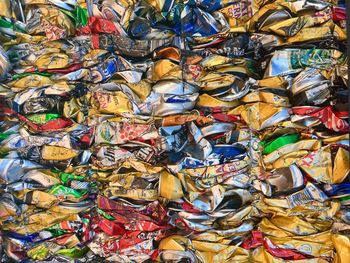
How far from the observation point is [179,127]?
113 cm

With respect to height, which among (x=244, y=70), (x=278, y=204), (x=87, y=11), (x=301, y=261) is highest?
(x=87, y=11)

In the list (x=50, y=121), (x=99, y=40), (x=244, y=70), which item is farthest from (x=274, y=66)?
(x=50, y=121)

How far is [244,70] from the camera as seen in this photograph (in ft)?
3.59

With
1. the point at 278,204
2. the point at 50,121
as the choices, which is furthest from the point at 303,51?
the point at 50,121

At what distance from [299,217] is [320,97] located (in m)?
0.28

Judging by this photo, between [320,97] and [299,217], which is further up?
[320,97]

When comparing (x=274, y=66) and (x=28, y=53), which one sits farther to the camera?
(x=28, y=53)

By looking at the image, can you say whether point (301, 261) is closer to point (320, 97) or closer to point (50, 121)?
point (320, 97)

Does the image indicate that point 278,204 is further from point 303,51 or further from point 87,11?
point 87,11

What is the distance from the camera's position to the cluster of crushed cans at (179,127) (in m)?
1.07

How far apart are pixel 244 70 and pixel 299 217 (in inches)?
14.2

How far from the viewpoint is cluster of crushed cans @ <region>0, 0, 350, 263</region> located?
107cm

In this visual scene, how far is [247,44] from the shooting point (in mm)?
1093

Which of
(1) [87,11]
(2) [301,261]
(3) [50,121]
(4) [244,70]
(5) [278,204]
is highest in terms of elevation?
(1) [87,11]
